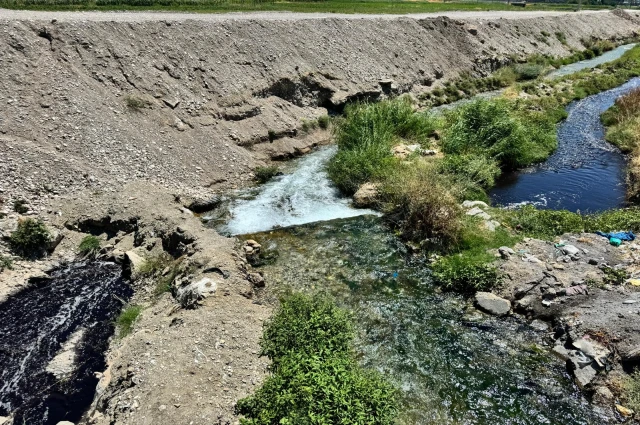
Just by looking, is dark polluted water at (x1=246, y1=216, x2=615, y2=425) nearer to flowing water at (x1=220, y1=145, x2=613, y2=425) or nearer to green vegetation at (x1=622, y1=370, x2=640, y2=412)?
flowing water at (x1=220, y1=145, x2=613, y2=425)

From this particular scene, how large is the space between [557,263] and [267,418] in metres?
Result: 10.4

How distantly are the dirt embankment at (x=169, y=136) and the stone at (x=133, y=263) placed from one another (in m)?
0.83

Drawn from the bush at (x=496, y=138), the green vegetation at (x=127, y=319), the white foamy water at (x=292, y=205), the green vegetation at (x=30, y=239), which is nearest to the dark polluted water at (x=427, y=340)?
the white foamy water at (x=292, y=205)

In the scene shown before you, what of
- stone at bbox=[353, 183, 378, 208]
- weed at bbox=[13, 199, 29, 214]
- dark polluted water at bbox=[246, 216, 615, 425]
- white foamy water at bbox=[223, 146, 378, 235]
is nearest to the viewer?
dark polluted water at bbox=[246, 216, 615, 425]

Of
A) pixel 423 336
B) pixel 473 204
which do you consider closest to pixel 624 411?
pixel 423 336

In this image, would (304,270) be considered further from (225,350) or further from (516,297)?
(516,297)

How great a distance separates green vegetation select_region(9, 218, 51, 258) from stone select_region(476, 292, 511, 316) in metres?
13.9

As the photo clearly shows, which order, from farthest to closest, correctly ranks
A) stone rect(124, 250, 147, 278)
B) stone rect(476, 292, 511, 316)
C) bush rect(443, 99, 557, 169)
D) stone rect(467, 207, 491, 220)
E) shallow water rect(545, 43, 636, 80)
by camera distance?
shallow water rect(545, 43, 636, 80) → bush rect(443, 99, 557, 169) → stone rect(467, 207, 491, 220) → stone rect(124, 250, 147, 278) → stone rect(476, 292, 511, 316)

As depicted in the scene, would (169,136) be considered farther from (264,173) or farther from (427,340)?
(427,340)

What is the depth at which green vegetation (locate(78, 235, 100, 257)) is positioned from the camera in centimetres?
1570

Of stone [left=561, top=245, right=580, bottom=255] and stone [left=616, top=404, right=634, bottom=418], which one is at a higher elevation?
stone [left=561, top=245, right=580, bottom=255]

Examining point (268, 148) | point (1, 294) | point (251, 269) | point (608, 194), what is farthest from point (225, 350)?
point (608, 194)

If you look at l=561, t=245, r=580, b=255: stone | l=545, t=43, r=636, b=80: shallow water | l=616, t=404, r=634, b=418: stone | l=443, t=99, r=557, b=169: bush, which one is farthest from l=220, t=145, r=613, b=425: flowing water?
l=545, t=43, r=636, b=80: shallow water

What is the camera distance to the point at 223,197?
20250mm
